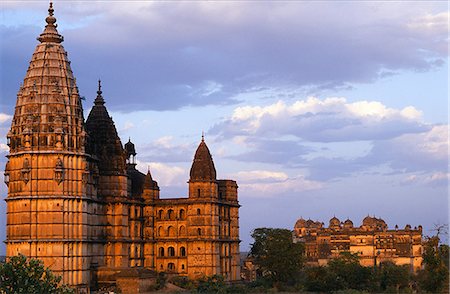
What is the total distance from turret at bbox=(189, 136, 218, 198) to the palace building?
4.4 inches

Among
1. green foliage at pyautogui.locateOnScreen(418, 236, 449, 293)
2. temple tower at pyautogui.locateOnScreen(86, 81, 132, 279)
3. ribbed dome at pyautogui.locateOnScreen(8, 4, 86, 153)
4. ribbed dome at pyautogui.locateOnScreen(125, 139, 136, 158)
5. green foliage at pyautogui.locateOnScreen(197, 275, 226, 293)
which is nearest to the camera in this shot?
green foliage at pyautogui.locateOnScreen(418, 236, 449, 293)

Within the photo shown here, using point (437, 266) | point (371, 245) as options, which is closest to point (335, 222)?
point (371, 245)

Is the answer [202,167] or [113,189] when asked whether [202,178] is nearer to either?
[202,167]

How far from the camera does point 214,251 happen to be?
4230 inches

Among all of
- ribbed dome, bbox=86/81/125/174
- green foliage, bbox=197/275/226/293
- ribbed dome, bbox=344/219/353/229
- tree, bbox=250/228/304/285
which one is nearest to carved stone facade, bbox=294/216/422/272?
ribbed dome, bbox=344/219/353/229

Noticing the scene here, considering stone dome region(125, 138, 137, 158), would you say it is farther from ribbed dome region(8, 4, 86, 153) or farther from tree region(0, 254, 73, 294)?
tree region(0, 254, 73, 294)

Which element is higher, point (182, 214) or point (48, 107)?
point (48, 107)

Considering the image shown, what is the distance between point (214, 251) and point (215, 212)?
4.33m

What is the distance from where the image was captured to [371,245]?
502ft

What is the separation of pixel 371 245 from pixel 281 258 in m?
47.4

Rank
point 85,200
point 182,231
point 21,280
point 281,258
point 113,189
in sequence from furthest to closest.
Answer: point 182,231, point 281,258, point 113,189, point 85,200, point 21,280

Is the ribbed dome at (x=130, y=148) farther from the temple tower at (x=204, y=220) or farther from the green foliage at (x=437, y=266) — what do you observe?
the green foliage at (x=437, y=266)

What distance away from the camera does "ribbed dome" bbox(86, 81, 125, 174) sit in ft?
331

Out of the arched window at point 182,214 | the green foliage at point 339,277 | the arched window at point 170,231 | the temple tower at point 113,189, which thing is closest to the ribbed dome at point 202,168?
the arched window at point 182,214
